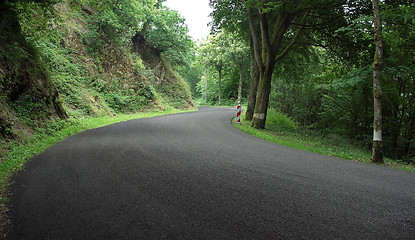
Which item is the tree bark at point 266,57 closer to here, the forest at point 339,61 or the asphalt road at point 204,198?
the forest at point 339,61

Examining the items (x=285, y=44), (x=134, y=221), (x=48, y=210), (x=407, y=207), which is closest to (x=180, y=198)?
(x=134, y=221)

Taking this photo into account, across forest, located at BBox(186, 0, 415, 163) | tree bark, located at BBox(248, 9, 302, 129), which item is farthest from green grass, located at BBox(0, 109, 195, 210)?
forest, located at BBox(186, 0, 415, 163)

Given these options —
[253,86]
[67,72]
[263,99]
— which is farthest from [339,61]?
[67,72]

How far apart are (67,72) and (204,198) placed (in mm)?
16521

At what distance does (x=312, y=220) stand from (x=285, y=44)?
14436 millimetres

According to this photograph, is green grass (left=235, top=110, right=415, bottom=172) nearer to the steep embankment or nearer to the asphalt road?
the asphalt road

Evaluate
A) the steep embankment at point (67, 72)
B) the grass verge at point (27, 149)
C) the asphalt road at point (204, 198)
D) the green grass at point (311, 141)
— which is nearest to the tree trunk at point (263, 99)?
the green grass at point (311, 141)

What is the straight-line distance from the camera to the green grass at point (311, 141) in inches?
282

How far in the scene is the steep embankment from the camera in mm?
7988

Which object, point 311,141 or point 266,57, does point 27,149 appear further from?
point 266,57

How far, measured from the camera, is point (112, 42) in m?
21.3

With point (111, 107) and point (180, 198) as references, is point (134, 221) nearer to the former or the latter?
point (180, 198)

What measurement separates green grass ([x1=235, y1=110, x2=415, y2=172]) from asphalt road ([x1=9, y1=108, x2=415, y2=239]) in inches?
60.9

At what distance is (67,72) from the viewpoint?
15.8 metres
